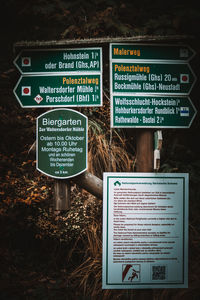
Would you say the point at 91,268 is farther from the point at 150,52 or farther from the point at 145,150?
the point at 150,52

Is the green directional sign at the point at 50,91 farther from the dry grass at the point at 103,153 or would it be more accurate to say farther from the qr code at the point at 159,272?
the qr code at the point at 159,272

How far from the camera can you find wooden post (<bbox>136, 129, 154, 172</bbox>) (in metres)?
2.70

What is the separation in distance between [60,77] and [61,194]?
1104mm

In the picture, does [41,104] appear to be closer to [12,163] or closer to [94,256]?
[12,163]

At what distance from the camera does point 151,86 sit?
2607 mm

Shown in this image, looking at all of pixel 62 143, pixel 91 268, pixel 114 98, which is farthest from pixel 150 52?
pixel 91 268

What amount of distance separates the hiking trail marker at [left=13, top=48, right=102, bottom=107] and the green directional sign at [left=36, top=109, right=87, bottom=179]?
12 centimetres

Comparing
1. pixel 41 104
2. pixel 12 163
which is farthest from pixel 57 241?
pixel 41 104

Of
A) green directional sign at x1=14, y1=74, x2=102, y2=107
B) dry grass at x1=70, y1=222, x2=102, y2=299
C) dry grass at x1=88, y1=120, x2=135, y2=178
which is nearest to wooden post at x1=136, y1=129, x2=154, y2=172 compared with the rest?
green directional sign at x1=14, y1=74, x2=102, y2=107

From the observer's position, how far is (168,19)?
11.4ft

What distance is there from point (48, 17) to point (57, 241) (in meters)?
3.36

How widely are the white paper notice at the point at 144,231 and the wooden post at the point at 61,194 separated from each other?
14.9 inches

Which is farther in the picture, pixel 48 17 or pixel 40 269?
pixel 48 17

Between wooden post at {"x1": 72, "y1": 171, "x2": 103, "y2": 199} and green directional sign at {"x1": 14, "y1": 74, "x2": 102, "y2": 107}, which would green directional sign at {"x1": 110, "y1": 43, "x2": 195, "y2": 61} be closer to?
green directional sign at {"x1": 14, "y1": 74, "x2": 102, "y2": 107}
